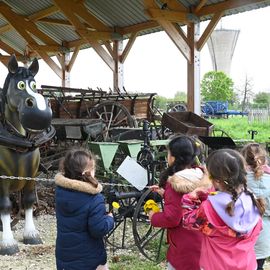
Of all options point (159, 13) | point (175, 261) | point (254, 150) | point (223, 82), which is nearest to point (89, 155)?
point (175, 261)

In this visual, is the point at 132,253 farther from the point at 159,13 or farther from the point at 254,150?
the point at 159,13

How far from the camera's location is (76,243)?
2.44 meters

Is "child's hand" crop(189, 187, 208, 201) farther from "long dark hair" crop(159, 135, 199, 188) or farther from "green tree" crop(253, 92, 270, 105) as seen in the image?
"green tree" crop(253, 92, 270, 105)

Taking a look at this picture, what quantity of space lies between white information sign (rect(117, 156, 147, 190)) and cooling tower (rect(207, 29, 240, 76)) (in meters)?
45.1

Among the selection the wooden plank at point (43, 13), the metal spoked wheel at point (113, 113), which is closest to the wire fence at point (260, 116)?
the wooden plank at point (43, 13)

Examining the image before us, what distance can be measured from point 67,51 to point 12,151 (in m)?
11.7

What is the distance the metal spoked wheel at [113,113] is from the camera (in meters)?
8.18

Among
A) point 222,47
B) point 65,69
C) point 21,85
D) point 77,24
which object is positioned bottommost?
point 21,85

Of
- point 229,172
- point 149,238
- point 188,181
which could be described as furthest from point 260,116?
point 229,172

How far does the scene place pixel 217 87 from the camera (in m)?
35.9

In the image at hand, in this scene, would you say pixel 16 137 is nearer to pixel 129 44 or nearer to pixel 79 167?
pixel 79 167

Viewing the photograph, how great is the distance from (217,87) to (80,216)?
34441 mm

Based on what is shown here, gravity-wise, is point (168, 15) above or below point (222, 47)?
below

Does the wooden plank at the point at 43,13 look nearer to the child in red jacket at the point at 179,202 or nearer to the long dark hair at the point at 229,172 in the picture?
the child in red jacket at the point at 179,202
